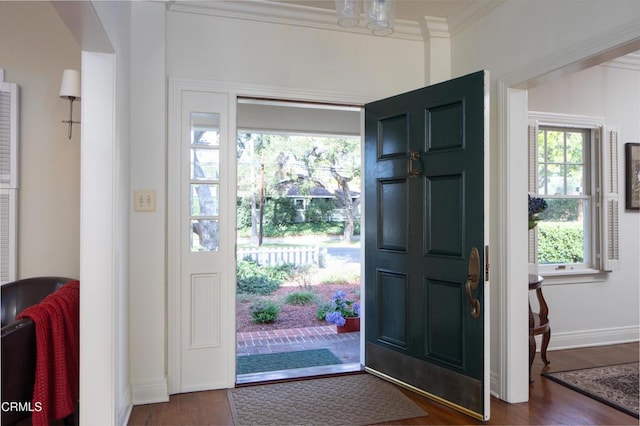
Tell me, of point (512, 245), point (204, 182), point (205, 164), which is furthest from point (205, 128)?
point (512, 245)

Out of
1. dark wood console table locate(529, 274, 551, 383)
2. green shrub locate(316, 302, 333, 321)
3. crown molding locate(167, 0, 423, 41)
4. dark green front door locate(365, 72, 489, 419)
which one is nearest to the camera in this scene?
dark green front door locate(365, 72, 489, 419)

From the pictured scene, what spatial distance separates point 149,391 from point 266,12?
8.91 feet

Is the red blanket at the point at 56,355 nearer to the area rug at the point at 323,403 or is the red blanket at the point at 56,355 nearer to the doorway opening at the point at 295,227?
the area rug at the point at 323,403

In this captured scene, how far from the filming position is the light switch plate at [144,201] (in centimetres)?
287

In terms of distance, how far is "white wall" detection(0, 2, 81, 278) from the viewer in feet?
10.3

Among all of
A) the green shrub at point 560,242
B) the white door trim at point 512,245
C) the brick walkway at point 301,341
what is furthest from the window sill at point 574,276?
the brick walkway at point 301,341

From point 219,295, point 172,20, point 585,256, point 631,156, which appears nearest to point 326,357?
point 219,295

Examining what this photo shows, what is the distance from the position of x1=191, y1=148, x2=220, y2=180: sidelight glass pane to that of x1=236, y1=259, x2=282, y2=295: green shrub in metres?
4.05

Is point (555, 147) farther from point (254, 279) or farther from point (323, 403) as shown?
point (254, 279)

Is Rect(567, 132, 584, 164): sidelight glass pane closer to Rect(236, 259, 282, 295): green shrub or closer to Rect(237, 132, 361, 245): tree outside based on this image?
Rect(237, 132, 361, 245): tree outside

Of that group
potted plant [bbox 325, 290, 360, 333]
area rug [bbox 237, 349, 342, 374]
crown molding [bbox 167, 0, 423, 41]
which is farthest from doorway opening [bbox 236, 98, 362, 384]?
crown molding [bbox 167, 0, 423, 41]

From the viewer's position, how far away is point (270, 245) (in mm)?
7473

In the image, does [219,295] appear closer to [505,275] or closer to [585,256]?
[505,275]

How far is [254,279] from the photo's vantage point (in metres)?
6.98
